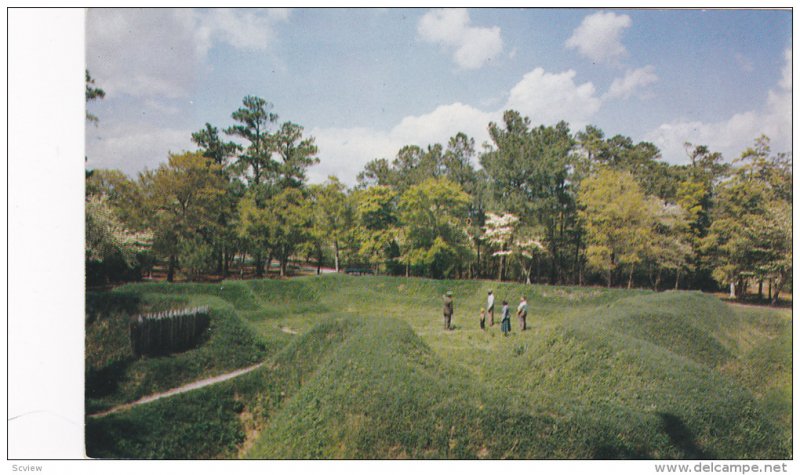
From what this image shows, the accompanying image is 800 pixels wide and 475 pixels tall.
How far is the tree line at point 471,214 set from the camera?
10.6 meters

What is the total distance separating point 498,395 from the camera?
20.4 ft

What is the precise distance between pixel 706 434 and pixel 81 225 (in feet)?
41.5

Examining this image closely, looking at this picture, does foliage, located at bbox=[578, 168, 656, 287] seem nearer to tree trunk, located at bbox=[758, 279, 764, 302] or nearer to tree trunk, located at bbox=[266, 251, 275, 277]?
tree trunk, located at bbox=[758, 279, 764, 302]

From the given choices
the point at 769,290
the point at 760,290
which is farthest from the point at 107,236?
the point at 760,290

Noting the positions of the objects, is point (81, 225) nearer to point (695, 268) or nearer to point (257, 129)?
point (257, 129)

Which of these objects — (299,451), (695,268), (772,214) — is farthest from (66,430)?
(695,268)

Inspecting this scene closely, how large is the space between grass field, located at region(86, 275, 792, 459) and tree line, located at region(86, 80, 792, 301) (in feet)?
6.57

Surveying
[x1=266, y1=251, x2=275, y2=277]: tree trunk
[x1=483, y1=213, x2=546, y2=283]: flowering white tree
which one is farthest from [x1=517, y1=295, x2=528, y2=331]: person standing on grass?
[x1=266, y1=251, x2=275, y2=277]: tree trunk

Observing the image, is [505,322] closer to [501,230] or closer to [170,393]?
[501,230]

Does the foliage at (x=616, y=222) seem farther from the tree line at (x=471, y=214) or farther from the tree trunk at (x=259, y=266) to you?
the tree trunk at (x=259, y=266)

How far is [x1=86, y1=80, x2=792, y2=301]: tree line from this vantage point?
34.8ft

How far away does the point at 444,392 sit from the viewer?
6.18 metres

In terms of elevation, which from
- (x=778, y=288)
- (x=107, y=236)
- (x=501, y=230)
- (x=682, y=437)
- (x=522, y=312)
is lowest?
(x=682, y=437)

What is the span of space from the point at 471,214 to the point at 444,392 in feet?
49.4
